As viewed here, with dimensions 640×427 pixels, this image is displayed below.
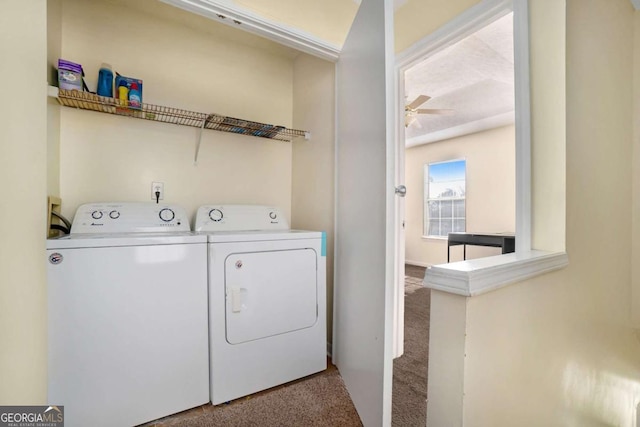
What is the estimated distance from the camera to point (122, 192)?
172 cm

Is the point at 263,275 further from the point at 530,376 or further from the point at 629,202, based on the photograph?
the point at 629,202

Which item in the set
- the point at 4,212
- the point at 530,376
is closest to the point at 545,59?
the point at 530,376

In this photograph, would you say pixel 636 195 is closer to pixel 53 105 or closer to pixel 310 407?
pixel 310 407

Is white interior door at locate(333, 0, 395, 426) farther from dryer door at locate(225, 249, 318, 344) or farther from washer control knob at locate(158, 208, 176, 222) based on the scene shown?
washer control knob at locate(158, 208, 176, 222)

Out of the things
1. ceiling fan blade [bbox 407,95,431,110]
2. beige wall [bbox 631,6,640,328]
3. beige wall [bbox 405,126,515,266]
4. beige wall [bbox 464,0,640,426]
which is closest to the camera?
beige wall [bbox 464,0,640,426]

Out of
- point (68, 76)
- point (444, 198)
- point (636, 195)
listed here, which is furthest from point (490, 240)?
point (68, 76)

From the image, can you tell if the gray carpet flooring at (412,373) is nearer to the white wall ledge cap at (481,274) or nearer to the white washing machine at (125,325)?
the white wall ledge cap at (481,274)

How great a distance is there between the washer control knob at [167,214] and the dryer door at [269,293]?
547mm

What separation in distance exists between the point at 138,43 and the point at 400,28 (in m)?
1.72

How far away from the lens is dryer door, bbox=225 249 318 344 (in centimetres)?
143

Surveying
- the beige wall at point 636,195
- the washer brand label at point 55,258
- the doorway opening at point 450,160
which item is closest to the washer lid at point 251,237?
the washer brand label at point 55,258

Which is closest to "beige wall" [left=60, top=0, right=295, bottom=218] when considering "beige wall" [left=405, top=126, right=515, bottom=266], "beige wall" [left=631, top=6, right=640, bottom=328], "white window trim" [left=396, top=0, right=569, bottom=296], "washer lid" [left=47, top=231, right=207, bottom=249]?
"washer lid" [left=47, top=231, right=207, bottom=249]

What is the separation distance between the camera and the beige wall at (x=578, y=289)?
90 cm

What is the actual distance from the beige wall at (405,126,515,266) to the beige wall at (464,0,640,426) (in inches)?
104
